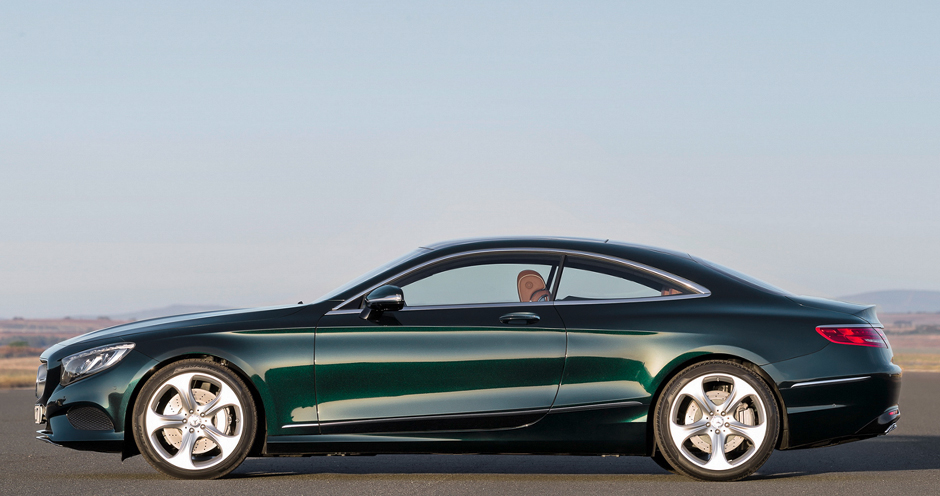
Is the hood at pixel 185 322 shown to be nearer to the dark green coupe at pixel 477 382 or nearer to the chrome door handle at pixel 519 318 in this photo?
the dark green coupe at pixel 477 382

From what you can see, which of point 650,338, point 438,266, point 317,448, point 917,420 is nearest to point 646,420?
point 650,338

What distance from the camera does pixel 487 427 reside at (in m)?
5.93

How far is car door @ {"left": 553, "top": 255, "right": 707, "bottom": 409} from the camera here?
597 centimetres

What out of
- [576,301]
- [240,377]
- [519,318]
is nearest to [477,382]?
[519,318]

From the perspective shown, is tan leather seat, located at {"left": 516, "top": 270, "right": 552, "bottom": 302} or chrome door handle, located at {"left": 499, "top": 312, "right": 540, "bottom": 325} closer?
chrome door handle, located at {"left": 499, "top": 312, "right": 540, "bottom": 325}

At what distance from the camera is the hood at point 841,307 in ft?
20.5

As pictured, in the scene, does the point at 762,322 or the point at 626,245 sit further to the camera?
the point at 626,245

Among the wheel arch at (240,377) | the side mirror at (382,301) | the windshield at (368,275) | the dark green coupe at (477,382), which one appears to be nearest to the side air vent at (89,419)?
the dark green coupe at (477,382)

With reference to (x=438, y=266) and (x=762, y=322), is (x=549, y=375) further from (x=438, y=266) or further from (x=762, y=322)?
(x=762, y=322)

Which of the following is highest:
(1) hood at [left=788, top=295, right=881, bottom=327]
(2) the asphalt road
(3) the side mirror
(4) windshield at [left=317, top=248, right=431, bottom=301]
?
(4) windshield at [left=317, top=248, right=431, bottom=301]

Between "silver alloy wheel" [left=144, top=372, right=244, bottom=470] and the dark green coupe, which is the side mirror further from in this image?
"silver alloy wheel" [left=144, top=372, right=244, bottom=470]

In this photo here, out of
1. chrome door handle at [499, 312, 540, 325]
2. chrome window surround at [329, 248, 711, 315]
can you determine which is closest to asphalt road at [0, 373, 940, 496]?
chrome door handle at [499, 312, 540, 325]

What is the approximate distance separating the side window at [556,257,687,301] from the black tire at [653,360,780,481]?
58 centimetres

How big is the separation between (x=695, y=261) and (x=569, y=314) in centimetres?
106
